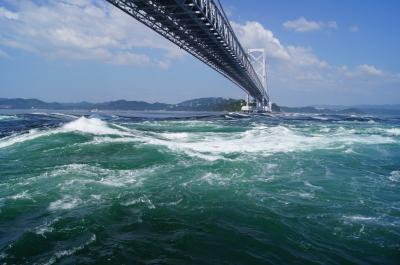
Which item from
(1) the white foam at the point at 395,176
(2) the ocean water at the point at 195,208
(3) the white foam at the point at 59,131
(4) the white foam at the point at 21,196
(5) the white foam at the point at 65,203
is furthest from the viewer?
(3) the white foam at the point at 59,131

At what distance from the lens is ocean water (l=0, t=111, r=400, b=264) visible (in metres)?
5.31

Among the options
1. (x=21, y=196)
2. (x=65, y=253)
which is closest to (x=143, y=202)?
(x=65, y=253)

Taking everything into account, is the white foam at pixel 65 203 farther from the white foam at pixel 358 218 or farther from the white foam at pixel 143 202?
the white foam at pixel 358 218

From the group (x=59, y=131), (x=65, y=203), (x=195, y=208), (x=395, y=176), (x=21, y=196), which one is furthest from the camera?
(x=59, y=131)

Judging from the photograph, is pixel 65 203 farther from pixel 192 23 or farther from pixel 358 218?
pixel 192 23

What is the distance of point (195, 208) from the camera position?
288 inches

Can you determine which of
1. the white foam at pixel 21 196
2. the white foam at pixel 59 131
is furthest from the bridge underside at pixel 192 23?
the white foam at pixel 21 196

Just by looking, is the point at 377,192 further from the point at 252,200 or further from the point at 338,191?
the point at 252,200

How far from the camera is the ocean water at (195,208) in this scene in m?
5.31

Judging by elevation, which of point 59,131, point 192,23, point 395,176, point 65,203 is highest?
point 192,23

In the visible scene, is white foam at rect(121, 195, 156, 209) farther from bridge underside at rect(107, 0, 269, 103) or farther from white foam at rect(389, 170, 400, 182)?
bridge underside at rect(107, 0, 269, 103)

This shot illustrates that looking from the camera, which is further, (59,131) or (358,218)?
(59,131)

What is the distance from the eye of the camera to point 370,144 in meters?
18.9

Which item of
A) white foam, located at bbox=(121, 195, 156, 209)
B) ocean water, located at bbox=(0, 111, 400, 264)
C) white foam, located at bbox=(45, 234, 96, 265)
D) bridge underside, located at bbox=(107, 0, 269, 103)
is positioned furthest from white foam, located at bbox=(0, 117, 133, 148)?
white foam, located at bbox=(45, 234, 96, 265)
